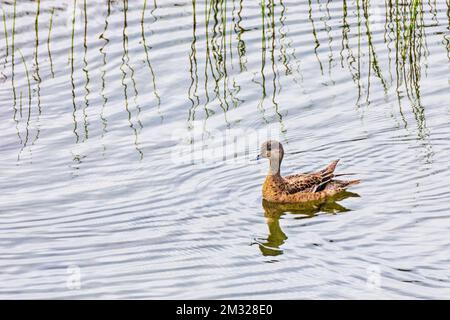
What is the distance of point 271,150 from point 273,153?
0.04 m

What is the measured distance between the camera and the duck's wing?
494 inches

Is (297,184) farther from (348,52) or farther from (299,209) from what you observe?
(348,52)

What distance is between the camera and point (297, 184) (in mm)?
12578

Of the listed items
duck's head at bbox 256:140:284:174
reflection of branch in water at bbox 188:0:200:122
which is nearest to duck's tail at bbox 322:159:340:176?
duck's head at bbox 256:140:284:174

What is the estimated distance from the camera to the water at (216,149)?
10.3 m

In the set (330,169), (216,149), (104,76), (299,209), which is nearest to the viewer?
(299,209)

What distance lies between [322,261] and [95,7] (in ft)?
29.7

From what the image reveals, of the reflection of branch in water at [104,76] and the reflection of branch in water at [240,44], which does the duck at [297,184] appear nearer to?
the reflection of branch in water at [104,76]

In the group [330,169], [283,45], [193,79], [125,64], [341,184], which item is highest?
[283,45]

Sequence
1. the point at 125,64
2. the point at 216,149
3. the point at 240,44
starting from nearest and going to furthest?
the point at 216,149, the point at 125,64, the point at 240,44

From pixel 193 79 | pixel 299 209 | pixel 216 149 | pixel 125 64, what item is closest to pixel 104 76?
pixel 125 64

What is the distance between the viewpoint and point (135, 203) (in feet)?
39.3

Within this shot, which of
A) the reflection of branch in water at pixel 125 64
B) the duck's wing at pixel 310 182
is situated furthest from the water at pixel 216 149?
the duck's wing at pixel 310 182
